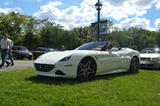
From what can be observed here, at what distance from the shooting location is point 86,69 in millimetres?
5590

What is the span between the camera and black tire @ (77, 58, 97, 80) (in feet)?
17.9

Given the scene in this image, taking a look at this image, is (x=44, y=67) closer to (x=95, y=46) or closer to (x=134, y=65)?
(x=95, y=46)

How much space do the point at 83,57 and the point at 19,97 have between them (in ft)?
8.01

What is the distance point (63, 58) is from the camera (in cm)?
523

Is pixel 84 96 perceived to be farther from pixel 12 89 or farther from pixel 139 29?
pixel 139 29

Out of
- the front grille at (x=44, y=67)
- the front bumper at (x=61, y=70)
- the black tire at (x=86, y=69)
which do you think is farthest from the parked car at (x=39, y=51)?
the front bumper at (x=61, y=70)

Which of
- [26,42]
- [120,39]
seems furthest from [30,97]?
[120,39]

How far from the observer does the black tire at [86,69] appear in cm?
546

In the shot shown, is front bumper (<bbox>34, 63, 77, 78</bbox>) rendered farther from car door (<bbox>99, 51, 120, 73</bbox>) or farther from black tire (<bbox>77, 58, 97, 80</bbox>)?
car door (<bbox>99, 51, 120, 73</bbox>)

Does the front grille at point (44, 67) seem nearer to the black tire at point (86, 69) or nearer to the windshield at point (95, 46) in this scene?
the black tire at point (86, 69)

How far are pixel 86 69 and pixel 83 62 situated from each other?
0.77 feet

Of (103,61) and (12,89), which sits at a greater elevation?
(103,61)

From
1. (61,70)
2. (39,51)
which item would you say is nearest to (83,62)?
(61,70)

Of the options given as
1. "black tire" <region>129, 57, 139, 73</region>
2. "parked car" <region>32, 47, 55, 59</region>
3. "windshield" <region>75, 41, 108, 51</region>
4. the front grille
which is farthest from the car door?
"parked car" <region>32, 47, 55, 59</region>
